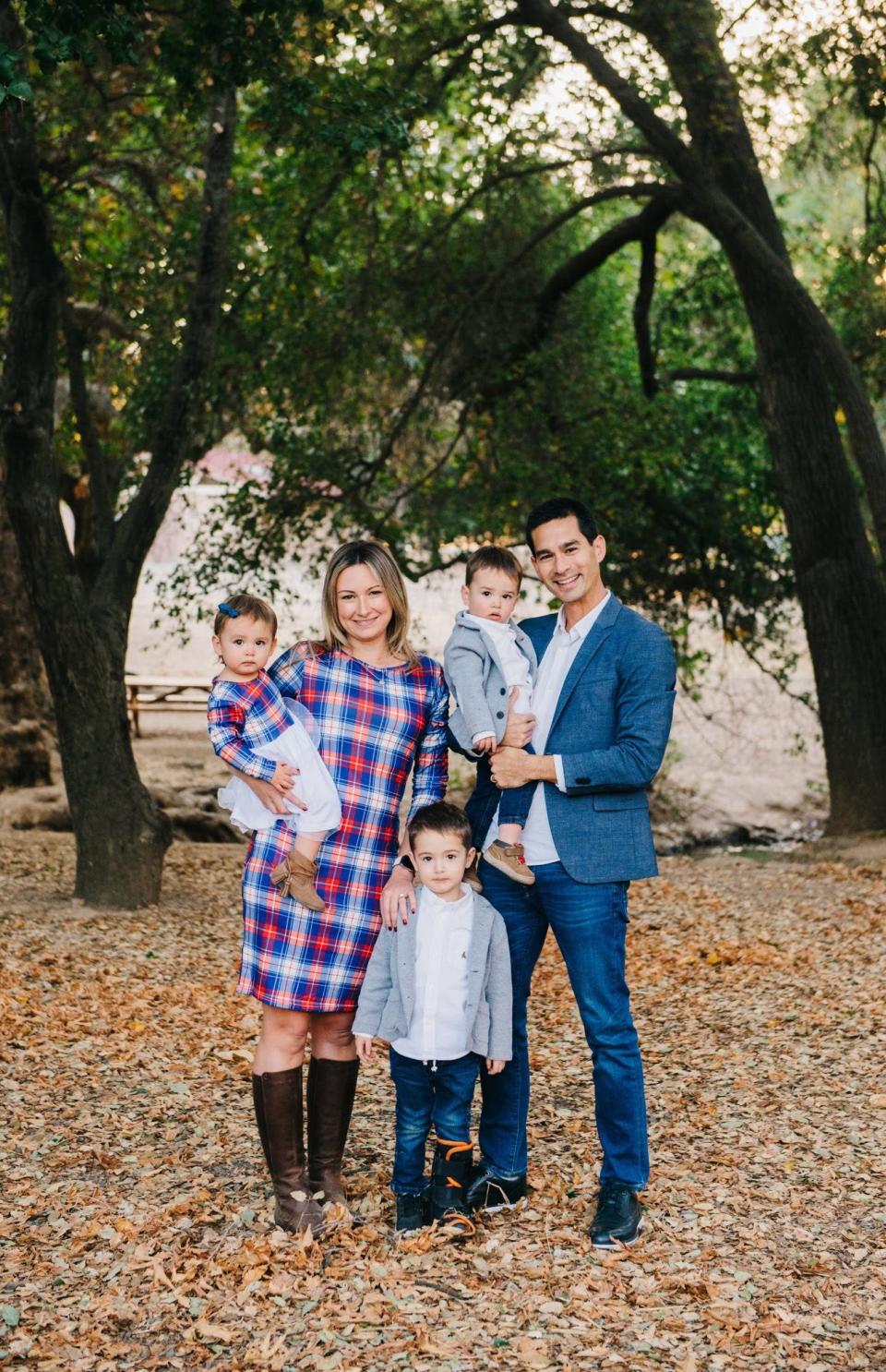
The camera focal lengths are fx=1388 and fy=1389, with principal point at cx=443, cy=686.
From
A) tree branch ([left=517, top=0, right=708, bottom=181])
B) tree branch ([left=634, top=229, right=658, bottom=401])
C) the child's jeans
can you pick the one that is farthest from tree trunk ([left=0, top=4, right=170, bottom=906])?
tree branch ([left=634, top=229, right=658, bottom=401])

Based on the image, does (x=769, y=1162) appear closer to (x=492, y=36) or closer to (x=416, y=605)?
(x=492, y=36)

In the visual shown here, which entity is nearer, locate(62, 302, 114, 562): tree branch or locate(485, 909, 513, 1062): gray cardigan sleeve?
locate(485, 909, 513, 1062): gray cardigan sleeve

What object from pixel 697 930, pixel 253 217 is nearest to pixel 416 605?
pixel 253 217

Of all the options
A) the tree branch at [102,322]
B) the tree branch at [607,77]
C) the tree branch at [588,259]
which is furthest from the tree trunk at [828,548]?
the tree branch at [102,322]

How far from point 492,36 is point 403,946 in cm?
814

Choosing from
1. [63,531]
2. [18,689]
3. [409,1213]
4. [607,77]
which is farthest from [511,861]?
[18,689]

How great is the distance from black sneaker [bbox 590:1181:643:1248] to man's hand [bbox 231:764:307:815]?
4.12ft

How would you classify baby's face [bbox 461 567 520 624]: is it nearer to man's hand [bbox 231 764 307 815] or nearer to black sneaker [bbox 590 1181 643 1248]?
man's hand [bbox 231 764 307 815]

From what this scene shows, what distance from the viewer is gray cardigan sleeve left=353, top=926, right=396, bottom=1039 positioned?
3348mm

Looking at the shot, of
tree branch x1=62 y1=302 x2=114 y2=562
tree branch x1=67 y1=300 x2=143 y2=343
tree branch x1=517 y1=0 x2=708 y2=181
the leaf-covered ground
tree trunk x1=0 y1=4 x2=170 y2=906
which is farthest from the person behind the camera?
tree branch x1=67 y1=300 x2=143 y2=343

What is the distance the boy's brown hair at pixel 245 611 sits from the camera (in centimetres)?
335

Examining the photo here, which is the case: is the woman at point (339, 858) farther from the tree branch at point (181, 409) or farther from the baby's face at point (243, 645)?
the tree branch at point (181, 409)

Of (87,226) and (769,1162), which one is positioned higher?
(87,226)

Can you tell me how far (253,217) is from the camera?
9.85 meters
